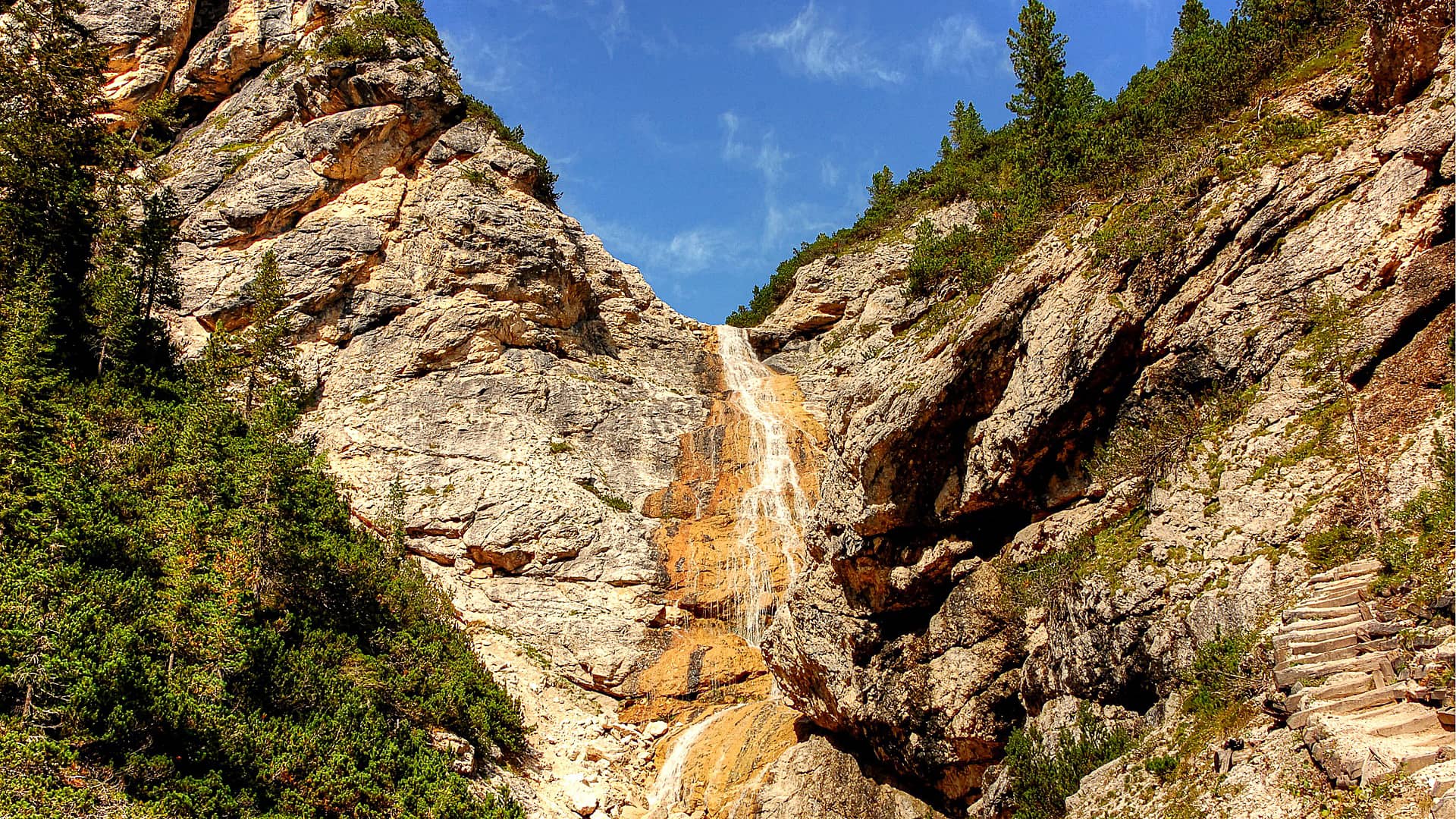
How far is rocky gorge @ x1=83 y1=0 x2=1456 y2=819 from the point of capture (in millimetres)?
11047

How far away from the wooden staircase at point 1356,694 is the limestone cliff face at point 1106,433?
0.95m

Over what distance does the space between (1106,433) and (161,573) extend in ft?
73.1

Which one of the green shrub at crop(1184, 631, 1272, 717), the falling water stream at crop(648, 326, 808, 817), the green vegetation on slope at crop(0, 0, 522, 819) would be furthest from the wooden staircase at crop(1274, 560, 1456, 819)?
the green vegetation on slope at crop(0, 0, 522, 819)

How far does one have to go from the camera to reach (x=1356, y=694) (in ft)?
27.7

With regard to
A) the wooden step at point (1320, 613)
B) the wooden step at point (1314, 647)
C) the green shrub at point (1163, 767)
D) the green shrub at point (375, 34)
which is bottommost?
Result: the green shrub at point (1163, 767)

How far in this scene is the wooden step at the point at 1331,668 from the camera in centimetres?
838

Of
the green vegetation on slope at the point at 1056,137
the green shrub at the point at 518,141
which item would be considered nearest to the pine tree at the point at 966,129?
the green vegetation on slope at the point at 1056,137

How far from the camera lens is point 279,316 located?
3594 centimetres

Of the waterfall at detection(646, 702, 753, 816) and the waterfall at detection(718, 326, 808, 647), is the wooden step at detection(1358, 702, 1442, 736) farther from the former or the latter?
the waterfall at detection(718, 326, 808, 647)

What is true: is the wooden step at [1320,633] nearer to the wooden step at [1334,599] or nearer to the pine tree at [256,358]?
the wooden step at [1334,599]

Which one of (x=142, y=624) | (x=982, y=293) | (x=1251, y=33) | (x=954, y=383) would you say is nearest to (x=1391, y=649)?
(x=954, y=383)

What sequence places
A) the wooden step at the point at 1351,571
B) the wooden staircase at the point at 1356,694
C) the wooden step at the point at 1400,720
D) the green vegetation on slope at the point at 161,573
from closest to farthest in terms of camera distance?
the wooden staircase at the point at 1356,694
the wooden step at the point at 1400,720
the wooden step at the point at 1351,571
the green vegetation on slope at the point at 161,573

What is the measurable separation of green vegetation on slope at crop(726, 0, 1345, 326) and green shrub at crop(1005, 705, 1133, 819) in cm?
1256

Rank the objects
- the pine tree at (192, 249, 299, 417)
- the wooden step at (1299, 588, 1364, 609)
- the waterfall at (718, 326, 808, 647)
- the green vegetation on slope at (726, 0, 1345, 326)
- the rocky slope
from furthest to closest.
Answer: the pine tree at (192, 249, 299, 417), the waterfall at (718, 326, 808, 647), the rocky slope, the green vegetation on slope at (726, 0, 1345, 326), the wooden step at (1299, 588, 1364, 609)
